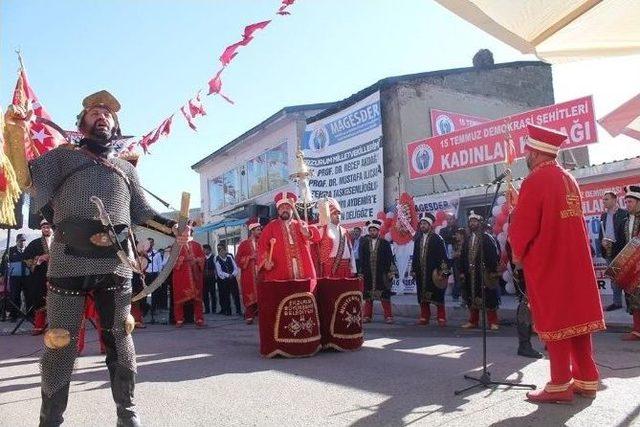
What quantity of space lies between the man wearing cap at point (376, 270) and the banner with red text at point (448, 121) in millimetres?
6614

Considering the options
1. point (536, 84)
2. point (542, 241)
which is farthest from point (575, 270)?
point (536, 84)

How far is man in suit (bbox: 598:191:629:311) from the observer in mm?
8180

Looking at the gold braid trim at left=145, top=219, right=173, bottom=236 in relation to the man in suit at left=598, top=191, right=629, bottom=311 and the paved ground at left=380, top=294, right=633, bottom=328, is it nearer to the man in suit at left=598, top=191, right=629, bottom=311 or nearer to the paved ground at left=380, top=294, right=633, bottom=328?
the man in suit at left=598, top=191, right=629, bottom=311

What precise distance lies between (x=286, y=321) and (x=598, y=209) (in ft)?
20.7

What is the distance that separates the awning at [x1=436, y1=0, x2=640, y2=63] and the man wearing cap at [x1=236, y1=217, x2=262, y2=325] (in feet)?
25.7

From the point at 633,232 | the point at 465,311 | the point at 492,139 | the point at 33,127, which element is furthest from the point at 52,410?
the point at 492,139

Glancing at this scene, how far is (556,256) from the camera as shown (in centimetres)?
399

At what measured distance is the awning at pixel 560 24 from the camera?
4.19 meters

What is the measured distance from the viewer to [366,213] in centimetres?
1591

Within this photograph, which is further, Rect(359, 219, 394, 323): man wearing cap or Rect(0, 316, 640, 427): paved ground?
Rect(359, 219, 394, 323): man wearing cap

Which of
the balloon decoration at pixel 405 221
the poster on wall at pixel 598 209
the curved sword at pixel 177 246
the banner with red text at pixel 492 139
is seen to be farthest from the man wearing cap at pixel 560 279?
the balloon decoration at pixel 405 221

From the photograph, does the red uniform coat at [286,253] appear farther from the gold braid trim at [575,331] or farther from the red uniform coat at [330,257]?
the gold braid trim at [575,331]

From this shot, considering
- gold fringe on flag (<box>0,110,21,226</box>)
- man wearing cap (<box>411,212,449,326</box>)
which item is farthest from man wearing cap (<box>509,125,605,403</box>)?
man wearing cap (<box>411,212,449,326</box>)

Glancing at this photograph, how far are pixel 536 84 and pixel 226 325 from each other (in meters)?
13.5
